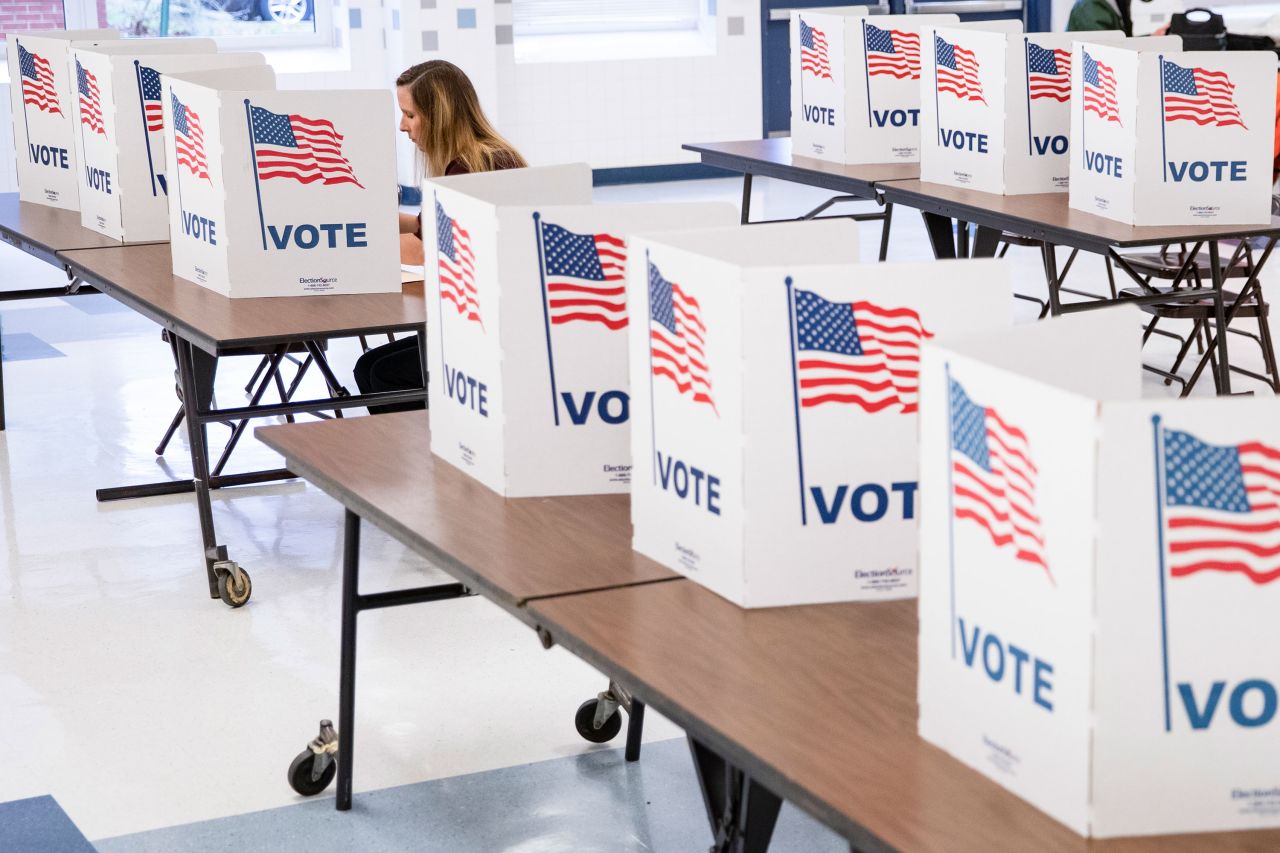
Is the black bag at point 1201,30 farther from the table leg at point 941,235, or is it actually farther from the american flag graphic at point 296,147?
the american flag graphic at point 296,147

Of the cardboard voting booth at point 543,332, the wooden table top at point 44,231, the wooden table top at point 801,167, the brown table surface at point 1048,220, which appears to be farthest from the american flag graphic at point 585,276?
the wooden table top at point 801,167

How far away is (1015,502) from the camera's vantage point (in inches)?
49.8

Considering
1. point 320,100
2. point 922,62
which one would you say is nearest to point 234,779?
point 320,100

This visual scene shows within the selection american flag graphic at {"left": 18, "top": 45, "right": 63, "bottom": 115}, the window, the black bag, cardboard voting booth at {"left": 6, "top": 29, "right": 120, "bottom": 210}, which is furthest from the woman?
the window

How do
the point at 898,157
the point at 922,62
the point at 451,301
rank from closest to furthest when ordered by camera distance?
1. the point at 451,301
2. the point at 922,62
3. the point at 898,157

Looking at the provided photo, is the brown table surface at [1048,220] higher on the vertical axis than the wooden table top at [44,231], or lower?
lower

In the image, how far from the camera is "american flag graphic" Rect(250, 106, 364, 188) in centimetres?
325

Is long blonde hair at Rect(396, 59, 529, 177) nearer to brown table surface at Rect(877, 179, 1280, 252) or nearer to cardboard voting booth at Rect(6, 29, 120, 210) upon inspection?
cardboard voting booth at Rect(6, 29, 120, 210)

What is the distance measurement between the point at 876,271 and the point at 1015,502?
0.42m

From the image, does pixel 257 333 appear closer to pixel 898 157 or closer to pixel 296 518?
pixel 296 518

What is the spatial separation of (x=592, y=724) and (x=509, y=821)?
28 centimetres

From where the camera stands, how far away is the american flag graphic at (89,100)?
4.07m

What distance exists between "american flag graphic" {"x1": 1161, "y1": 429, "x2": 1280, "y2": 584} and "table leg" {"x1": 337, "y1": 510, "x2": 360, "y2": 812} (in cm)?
142

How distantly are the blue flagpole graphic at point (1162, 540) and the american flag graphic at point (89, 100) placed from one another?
341 centimetres
